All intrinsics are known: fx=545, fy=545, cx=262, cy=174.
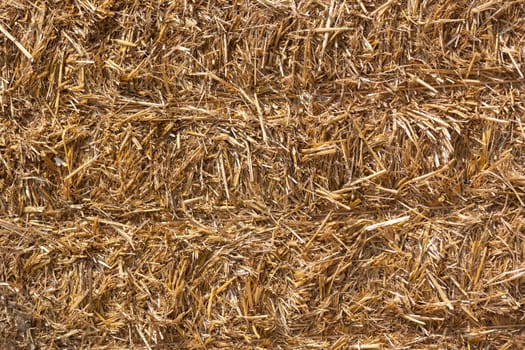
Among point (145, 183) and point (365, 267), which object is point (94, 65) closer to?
point (145, 183)

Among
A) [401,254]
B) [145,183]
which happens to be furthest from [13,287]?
[401,254]

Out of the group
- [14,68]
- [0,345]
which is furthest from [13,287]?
[14,68]

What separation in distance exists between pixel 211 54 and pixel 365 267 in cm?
79

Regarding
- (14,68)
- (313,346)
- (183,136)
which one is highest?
(14,68)

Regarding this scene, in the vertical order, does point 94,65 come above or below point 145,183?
above

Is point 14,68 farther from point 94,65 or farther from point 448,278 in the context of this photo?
point 448,278

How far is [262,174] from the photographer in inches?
65.4

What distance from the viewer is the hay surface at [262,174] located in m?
1.62

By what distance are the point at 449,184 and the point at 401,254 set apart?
253 mm

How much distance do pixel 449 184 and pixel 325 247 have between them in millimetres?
414

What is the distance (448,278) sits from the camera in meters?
1.65

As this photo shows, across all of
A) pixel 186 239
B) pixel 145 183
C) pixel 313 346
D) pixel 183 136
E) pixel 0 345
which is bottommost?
pixel 0 345

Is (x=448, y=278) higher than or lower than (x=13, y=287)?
higher

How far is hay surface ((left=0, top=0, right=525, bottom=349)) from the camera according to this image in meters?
1.62
